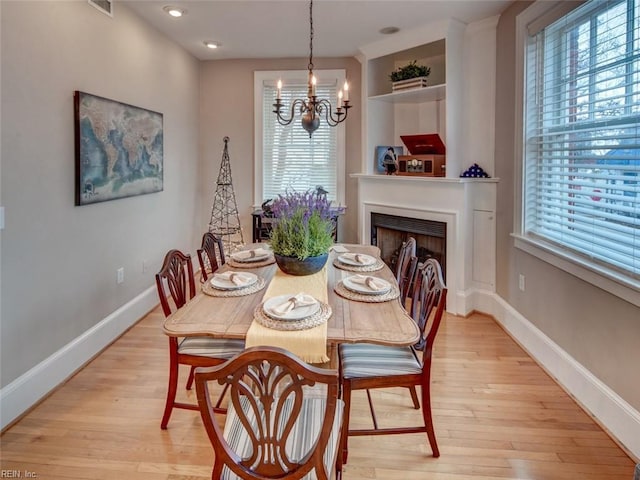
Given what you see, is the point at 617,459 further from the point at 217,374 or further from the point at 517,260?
the point at 217,374

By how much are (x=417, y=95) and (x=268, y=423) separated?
3.82m

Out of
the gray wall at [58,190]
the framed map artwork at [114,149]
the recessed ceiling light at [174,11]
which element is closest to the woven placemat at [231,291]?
the gray wall at [58,190]

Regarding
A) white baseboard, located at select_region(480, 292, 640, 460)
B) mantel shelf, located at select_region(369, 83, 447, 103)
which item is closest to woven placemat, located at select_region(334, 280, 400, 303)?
white baseboard, located at select_region(480, 292, 640, 460)

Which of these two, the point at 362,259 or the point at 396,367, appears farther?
the point at 362,259

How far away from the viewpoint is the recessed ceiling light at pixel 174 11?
3430 millimetres

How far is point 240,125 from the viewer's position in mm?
5195

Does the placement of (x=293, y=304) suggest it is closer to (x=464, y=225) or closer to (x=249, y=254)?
(x=249, y=254)

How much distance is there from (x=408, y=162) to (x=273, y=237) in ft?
7.97

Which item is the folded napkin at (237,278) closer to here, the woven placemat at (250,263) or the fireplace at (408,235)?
the woven placemat at (250,263)

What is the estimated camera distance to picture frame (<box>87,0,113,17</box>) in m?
2.95

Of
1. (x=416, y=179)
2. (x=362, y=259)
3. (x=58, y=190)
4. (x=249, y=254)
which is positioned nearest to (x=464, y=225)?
(x=416, y=179)

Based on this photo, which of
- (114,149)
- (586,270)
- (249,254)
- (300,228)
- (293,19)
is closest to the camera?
(300,228)

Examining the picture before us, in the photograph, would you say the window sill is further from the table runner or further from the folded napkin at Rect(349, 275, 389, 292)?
the table runner

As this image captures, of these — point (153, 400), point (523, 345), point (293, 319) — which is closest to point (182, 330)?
point (293, 319)
